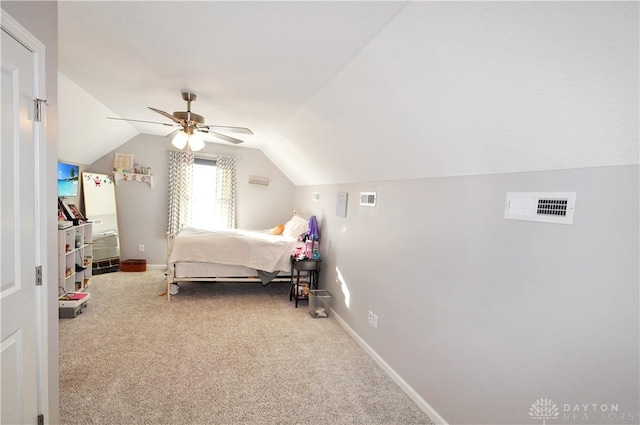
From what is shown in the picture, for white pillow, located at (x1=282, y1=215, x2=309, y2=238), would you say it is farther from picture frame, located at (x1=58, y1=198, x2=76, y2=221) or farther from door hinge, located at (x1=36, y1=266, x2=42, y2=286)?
door hinge, located at (x1=36, y1=266, x2=42, y2=286)

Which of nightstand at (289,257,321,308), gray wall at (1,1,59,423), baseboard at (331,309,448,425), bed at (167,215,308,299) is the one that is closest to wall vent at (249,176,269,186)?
bed at (167,215,308,299)

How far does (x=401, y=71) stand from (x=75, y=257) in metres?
4.51

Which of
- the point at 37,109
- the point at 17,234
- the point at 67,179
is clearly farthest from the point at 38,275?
the point at 67,179

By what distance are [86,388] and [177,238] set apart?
80.5 inches

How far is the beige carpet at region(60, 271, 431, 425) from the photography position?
199cm

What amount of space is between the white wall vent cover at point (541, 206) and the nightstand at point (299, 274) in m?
2.71

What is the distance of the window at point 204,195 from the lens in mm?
5520

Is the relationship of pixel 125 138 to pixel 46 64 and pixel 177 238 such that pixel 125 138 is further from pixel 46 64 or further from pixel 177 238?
pixel 46 64

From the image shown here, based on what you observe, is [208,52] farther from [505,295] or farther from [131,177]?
[131,177]

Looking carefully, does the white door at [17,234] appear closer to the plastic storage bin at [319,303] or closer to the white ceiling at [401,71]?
the white ceiling at [401,71]

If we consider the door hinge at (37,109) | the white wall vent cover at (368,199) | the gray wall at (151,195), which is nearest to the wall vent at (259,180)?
the gray wall at (151,195)

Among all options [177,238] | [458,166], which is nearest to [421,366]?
[458,166]

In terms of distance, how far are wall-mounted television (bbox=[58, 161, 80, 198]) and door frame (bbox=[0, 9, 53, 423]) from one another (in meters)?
3.37

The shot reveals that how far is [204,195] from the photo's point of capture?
5.58m
